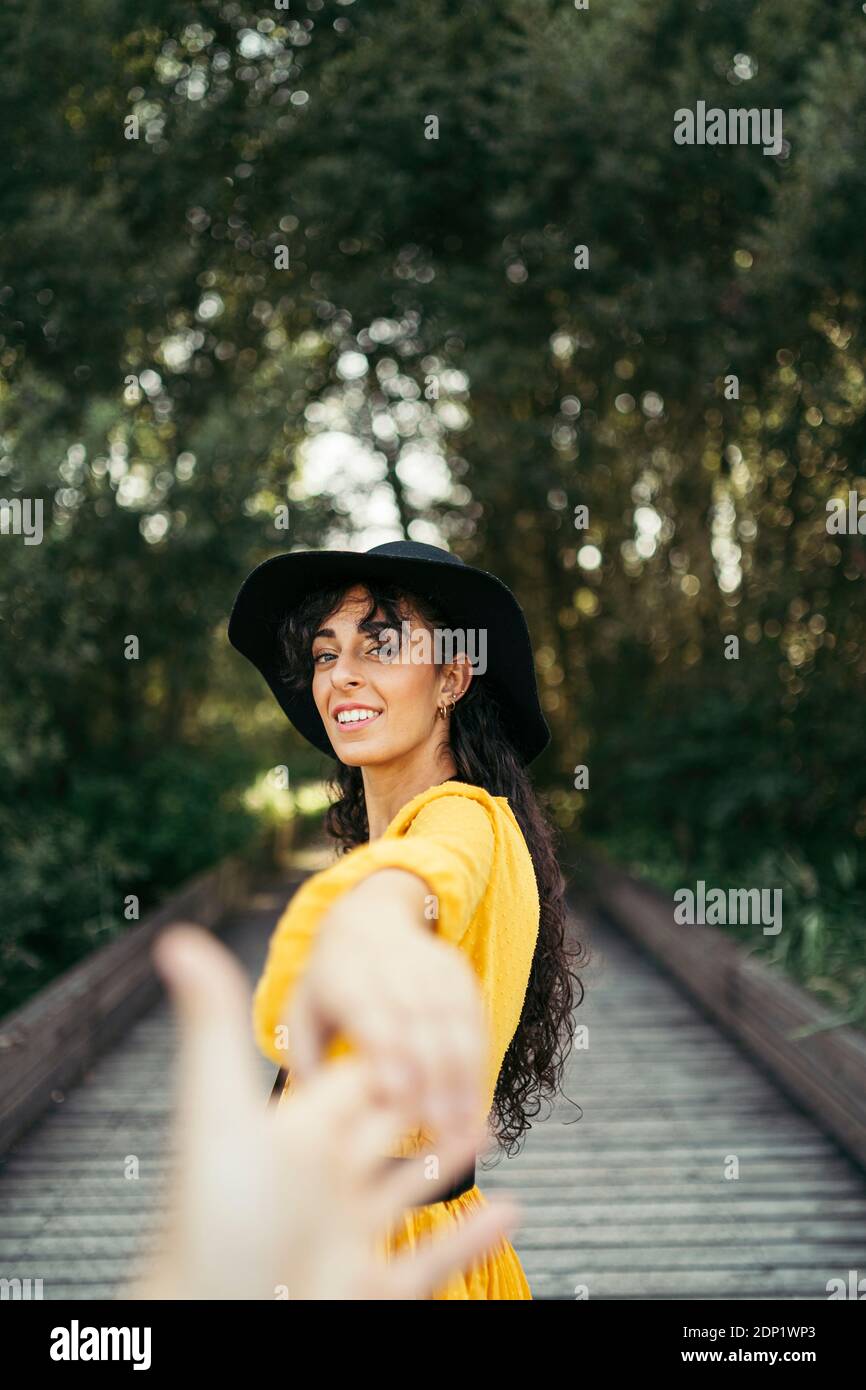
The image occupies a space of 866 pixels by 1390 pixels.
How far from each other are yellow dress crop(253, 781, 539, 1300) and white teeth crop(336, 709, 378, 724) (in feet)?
0.54


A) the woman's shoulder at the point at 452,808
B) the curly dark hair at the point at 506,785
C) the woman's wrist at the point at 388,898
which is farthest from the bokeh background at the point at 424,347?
the woman's wrist at the point at 388,898

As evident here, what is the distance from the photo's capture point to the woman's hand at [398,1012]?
0.56 metres

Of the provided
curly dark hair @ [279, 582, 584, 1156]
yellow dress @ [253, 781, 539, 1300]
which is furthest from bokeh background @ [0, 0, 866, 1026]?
yellow dress @ [253, 781, 539, 1300]

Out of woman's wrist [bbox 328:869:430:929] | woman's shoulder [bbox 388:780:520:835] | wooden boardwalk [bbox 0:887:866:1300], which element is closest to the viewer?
woman's wrist [bbox 328:869:430:929]

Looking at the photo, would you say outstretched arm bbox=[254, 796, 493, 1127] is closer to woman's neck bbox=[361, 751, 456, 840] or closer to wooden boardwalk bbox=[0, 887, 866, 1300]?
woman's neck bbox=[361, 751, 456, 840]

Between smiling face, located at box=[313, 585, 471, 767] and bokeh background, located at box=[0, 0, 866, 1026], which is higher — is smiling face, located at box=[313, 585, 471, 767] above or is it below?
below

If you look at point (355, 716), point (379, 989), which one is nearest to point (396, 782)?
point (355, 716)

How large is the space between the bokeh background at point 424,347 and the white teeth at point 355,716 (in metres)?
4.09

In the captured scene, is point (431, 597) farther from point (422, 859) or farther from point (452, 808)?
point (422, 859)

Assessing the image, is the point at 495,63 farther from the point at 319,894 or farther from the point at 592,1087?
the point at 319,894

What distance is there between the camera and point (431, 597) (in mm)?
1351

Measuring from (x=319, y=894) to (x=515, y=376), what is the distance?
6822mm

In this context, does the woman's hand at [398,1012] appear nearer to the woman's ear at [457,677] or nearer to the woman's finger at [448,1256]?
the woman's finger at [448,1256]

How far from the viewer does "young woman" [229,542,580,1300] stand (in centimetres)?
59
